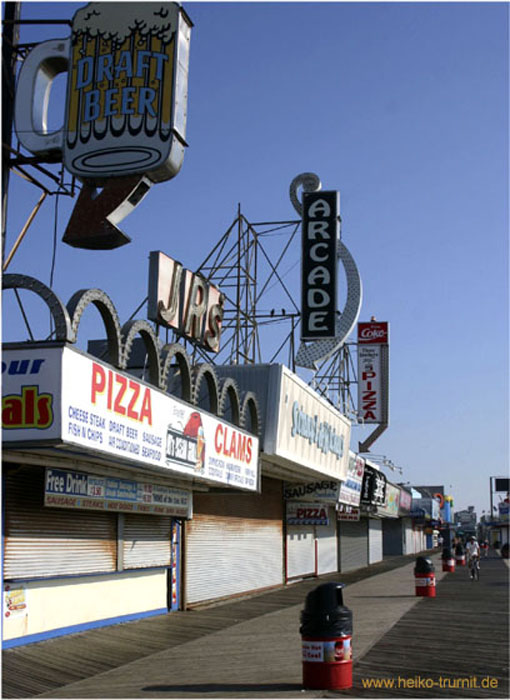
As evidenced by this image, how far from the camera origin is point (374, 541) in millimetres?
53656

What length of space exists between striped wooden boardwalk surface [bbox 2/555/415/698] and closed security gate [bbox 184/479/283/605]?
1.20 metres

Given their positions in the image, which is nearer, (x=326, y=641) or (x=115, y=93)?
(x=326, y=641)

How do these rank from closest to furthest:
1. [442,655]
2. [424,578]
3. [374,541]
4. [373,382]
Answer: [442,655] → [424,578] → [373,382] → [374,541]

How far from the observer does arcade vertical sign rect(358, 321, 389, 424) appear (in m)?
48.6

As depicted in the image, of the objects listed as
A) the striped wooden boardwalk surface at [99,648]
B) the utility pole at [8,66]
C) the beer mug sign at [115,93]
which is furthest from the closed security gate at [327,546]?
the utility pole at [8,66]

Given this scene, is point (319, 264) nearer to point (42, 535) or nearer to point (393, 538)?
point (42, 535)

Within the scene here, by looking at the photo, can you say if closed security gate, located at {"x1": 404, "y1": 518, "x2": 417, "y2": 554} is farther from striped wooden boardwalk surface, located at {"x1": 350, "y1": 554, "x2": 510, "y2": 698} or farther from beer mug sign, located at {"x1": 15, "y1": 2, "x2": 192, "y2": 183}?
beer mug sign, located at {"x1": 15, "y1": 2, "x2": 192, "y2": 183}

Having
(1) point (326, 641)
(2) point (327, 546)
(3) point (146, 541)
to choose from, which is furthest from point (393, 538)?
(1) point (326, 641)

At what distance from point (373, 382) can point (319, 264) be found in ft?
69.3

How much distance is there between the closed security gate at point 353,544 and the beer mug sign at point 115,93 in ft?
102

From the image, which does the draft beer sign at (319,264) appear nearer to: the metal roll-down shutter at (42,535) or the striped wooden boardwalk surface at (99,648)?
the striped wooden boardwalk surface at (99,648)

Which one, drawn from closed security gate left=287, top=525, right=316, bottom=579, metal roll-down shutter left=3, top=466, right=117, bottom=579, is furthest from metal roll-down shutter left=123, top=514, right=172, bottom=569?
closed security gate left=287, top=525, right=316, bottom=579

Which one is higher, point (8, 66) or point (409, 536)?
point (8, 66)

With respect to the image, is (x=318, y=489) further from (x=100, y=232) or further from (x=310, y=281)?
(x=100, y=232)
